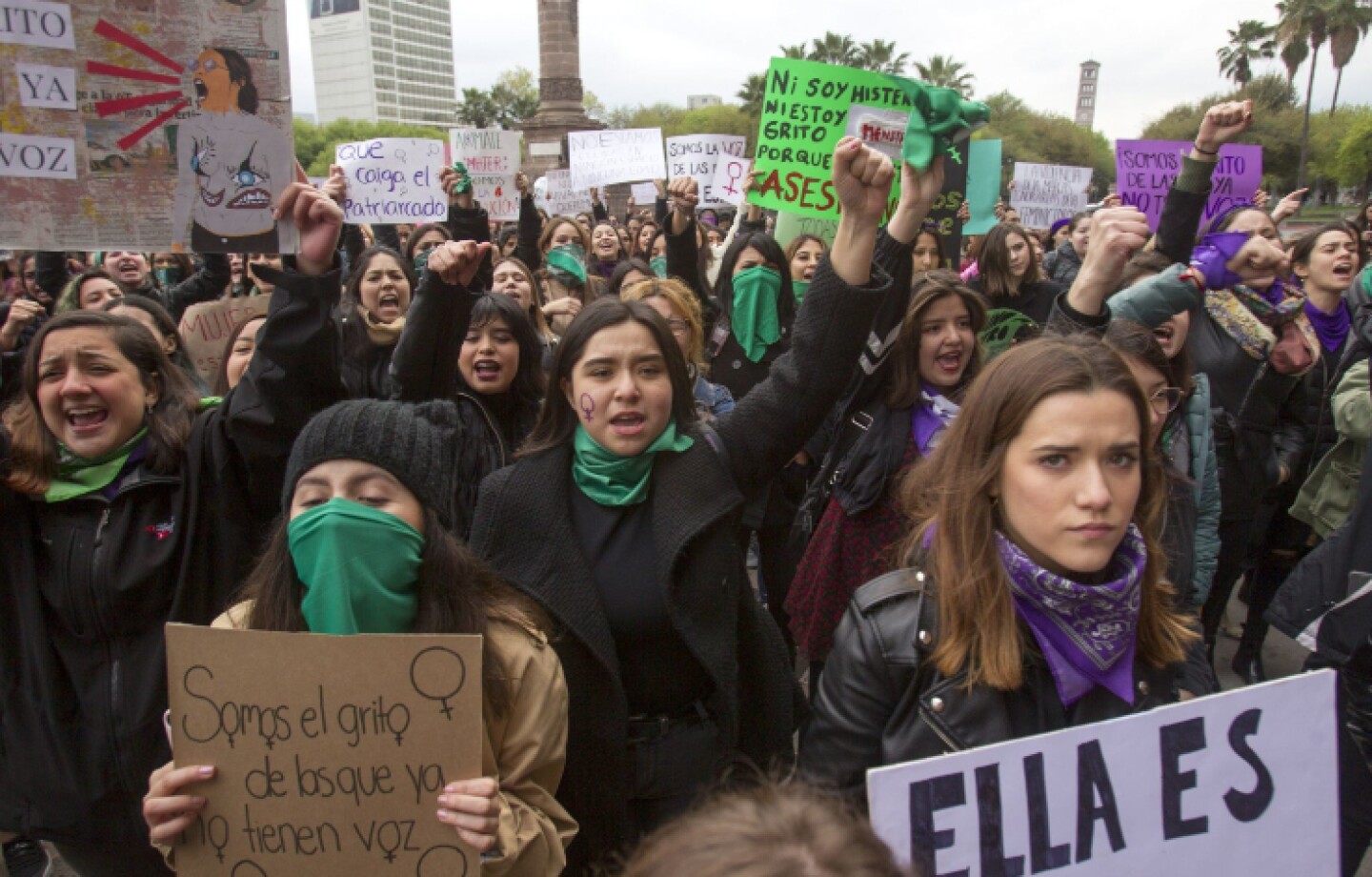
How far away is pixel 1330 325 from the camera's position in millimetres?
4535

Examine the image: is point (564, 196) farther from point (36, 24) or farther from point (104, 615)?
point (104, 615)

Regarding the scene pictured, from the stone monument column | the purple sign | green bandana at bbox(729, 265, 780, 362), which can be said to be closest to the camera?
green bandana at bbox(729, 265, 780, 362)

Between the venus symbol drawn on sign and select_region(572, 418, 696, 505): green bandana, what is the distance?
2.19 ft

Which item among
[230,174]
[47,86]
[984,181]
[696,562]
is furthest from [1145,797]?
[984,181]

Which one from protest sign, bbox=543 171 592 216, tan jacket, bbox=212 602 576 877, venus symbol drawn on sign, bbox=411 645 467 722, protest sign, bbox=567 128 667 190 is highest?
protest sign, bbox=567 128 667 190

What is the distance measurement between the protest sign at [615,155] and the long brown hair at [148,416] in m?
7.75

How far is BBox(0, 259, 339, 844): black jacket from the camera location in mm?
2137

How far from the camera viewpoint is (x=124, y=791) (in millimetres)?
2166

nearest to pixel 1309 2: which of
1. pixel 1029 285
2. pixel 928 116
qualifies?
pixel 1029 285

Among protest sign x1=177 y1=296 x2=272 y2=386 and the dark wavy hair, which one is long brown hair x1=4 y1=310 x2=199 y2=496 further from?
protest sign x1=177 y1=296 x2=272 y2=386

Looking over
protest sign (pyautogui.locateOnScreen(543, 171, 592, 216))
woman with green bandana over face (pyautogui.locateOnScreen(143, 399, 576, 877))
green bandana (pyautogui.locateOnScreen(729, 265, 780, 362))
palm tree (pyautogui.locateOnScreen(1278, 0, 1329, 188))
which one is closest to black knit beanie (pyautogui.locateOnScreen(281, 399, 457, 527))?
woman with green bandana over face (pyautogui.locateOnScreen(143, 399, 576, 877))

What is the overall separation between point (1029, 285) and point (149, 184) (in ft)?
15.2

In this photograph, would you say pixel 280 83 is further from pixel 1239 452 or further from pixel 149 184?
pixel 1239 452

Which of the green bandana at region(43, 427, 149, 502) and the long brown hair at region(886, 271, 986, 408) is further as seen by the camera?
the long brown hair at region(886, 271, 986, 408)
